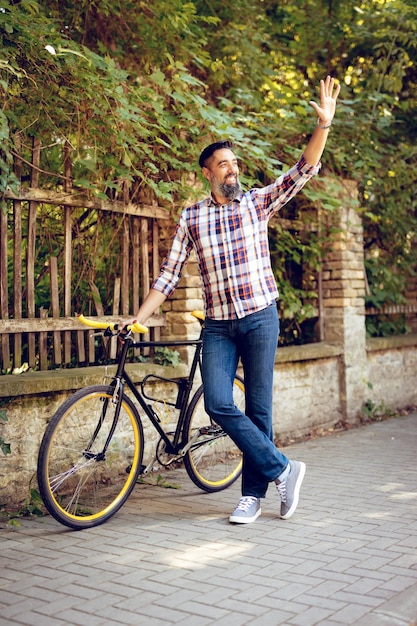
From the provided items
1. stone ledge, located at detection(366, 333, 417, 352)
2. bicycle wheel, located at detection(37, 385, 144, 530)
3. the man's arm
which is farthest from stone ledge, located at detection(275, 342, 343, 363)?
the man's arm

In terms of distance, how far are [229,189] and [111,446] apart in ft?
5.77

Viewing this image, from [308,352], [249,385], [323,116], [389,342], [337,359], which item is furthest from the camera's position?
[389,342]

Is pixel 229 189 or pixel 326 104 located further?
pixel 229 189

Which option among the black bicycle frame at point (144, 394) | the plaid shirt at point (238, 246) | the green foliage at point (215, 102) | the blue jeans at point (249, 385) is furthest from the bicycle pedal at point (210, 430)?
the green foliage at point (215, 102)

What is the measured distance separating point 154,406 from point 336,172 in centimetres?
401

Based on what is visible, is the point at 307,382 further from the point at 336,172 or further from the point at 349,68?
the point at 349,68

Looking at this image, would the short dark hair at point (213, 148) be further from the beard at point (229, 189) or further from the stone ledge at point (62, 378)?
the stone ledge at point (62, 378)

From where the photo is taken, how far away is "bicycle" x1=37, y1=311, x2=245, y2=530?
4.40 metres

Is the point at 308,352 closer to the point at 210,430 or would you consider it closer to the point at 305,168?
the point at 210,430

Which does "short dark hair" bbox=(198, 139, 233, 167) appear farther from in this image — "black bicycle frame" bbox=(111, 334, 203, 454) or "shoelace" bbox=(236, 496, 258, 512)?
"shoelace" bbox=(236, 496, 258, 512)

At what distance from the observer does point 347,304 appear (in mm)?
8320

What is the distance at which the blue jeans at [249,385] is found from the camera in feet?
14.7

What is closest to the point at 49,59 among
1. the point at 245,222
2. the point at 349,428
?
the point at 245,222

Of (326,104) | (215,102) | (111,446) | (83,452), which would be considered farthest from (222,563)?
(215,102)
